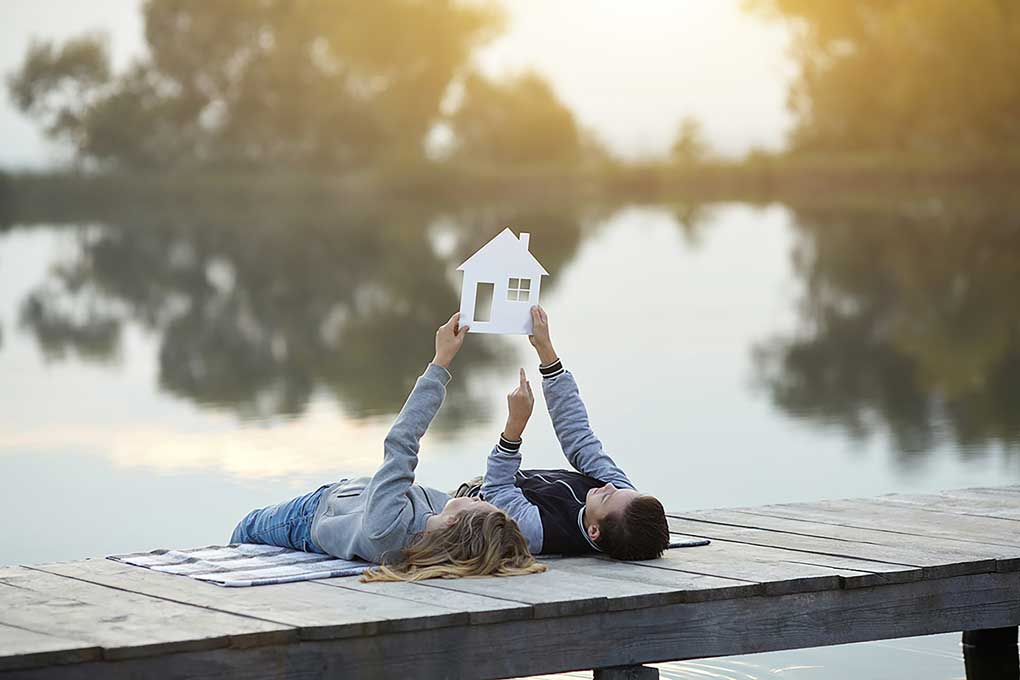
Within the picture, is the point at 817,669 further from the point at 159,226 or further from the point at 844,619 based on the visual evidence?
the point at 159,226

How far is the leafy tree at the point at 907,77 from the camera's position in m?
33.0

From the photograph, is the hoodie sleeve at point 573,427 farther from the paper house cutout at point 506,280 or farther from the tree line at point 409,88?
the tree line at point 409,88

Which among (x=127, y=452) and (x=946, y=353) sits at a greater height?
(x=946, y=353)

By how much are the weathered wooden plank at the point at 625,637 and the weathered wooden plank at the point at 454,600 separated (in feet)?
0.11

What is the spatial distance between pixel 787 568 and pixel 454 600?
875 mm

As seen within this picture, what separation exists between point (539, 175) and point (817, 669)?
3092 cm

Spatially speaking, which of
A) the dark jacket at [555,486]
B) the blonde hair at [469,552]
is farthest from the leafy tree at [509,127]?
the blonde hair at [469,552]

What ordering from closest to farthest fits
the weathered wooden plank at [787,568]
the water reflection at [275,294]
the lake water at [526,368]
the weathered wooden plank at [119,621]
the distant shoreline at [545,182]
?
the weathered wooden plank at [119,621]
the weathered wooden plank at [787,568]
the lake water at [526,368]
the water reflection at [275,294]
the distant shoreline at [545,182]

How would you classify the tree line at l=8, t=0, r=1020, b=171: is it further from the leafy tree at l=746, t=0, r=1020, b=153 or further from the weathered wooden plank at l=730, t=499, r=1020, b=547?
the weathered wooden plank at l=730, t=499, r=1020, b=547

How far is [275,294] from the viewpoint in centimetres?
2508

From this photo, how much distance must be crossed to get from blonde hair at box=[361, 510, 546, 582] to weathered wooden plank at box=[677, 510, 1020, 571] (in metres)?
1.00

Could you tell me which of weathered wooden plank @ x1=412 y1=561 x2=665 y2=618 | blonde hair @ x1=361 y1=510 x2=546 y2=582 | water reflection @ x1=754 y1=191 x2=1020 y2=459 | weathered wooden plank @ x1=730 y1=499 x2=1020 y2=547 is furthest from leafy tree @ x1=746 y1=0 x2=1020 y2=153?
weathered wooden plank @ x1=412 y1=561 x2=665 y2=618

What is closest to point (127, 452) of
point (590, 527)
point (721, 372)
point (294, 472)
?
point (294, 472)

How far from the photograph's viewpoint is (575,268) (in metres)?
27.8
